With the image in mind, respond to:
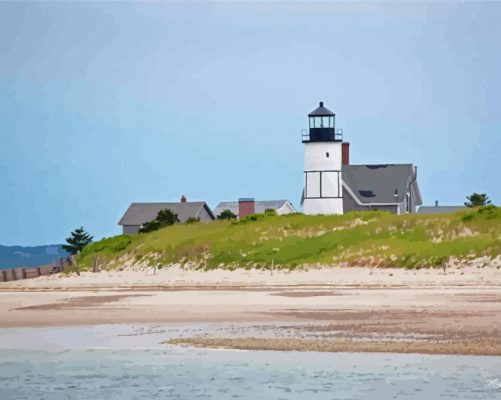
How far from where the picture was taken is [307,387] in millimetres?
20344

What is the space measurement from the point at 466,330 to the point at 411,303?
9377 mm

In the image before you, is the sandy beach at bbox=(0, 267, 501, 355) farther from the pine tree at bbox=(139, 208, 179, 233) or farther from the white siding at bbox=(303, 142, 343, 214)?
the pine tree at bbox=(139, 208, 179, 233)

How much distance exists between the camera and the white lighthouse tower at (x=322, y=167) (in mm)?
79250

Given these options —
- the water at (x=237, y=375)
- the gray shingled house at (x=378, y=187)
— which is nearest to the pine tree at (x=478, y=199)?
the gray shingled house at (x=378, y=187)

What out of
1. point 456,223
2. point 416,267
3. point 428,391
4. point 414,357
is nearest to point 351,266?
point 416,267

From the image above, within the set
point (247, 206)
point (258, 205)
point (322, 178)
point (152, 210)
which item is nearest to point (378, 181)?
point (322, 178)

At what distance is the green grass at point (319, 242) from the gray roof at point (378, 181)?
20.7m

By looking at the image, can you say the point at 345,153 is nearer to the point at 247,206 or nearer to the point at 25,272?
the point at 247,206

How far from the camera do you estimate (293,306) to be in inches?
1465

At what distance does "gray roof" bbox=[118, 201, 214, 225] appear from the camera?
11281 cm

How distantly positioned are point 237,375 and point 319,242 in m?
39.0

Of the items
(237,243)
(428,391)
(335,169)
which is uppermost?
(335,169)

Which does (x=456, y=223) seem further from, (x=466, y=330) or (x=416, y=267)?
(x=466, y=330)

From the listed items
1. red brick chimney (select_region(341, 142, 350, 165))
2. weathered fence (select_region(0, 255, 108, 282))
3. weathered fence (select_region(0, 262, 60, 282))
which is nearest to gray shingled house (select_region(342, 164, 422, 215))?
red brick chimney (select_region(341, 142, 350, 165))
